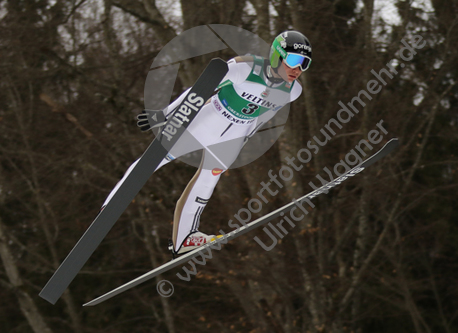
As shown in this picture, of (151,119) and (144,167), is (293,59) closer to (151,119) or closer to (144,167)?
(151,119)

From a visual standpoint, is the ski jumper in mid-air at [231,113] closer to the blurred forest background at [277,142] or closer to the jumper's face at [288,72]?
the jumper's face at [288,72]

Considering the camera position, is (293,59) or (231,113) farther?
(231,113)

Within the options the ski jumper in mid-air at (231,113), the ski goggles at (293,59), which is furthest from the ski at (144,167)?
the ski goggles at (293,59)

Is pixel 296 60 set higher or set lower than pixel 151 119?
higher

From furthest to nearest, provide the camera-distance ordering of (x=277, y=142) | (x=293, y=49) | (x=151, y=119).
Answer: (x=277, y=142)
(x=151, y=119)
(x=293, y=49)

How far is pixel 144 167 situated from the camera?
9.30 feet

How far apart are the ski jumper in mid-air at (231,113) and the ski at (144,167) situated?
0.06m

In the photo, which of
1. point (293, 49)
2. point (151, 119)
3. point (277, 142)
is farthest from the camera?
point (277, 142)

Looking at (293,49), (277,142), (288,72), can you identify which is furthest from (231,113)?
(277,142)

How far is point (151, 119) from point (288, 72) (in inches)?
30.6

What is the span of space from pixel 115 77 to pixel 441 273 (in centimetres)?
845

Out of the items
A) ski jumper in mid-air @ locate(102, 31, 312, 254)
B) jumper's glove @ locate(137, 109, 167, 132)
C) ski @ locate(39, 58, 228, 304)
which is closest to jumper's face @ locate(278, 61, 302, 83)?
ski jumper in mid-air @ locate(102, 31, 312, 254)

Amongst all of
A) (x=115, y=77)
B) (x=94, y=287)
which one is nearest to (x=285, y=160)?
(x=115, y=77)

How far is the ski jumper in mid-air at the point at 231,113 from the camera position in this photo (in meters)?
2.82
